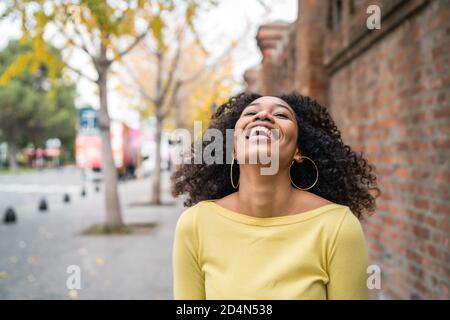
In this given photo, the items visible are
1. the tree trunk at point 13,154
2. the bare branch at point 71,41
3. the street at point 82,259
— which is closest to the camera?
the street at point 82,259

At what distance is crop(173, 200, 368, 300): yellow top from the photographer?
70.6 inches

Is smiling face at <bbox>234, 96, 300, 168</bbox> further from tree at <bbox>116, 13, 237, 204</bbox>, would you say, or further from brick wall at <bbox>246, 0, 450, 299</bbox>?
tree at <bbox>116, 13, 237, 204</bbox>

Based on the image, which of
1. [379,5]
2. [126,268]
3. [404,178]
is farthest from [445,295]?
[126,268]

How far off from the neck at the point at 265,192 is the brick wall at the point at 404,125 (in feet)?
5.83

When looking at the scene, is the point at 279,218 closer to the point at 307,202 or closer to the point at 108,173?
the point at 307,202

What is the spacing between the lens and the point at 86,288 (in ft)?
19.8

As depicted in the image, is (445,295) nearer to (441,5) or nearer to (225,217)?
(441,5)

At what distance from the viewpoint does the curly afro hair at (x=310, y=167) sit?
89.4 inches

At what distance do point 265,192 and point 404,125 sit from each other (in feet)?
8.42

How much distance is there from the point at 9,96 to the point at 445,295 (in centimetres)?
4918

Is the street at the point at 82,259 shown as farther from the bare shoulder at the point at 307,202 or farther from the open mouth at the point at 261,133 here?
the open mouth at the point at 261,133

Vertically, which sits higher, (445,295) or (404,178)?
(404,178)

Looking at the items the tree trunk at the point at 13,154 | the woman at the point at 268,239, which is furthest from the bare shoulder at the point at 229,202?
the tree trunk at the point at 13,154

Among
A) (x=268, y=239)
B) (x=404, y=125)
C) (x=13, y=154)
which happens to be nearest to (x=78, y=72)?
(x=404, y=125)
